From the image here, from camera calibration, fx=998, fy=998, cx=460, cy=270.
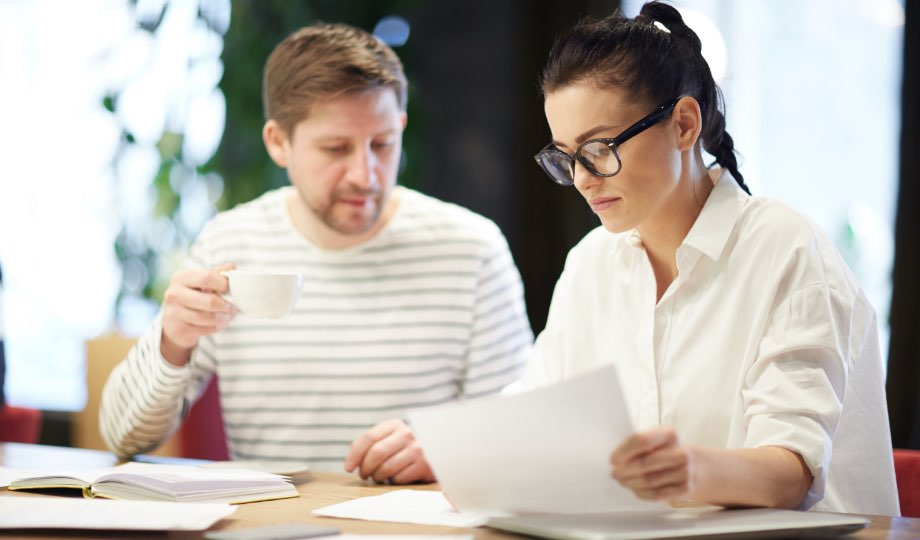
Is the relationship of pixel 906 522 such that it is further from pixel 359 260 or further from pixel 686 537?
pixel 359 260

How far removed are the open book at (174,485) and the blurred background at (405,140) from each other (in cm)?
151

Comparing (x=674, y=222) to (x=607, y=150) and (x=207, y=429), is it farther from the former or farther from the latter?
(x=207, y=429)

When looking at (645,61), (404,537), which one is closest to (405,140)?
(645,61)

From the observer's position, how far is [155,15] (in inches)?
152

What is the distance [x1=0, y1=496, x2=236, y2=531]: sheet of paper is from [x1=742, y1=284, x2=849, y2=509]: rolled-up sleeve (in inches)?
27.2

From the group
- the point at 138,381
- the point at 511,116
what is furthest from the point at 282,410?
the point at 511,116

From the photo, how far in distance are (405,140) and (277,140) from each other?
5.31 feet

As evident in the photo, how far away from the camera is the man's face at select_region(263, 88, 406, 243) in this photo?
2.01 meters

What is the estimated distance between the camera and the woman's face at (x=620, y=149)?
140 cm

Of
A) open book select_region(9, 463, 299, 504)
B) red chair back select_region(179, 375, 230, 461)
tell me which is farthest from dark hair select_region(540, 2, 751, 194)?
red chair back select_region(179, 375, 230, 461)

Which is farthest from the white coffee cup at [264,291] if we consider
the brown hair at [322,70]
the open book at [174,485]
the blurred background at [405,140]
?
the blurred background at [405,140]

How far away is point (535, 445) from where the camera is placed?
1030 millimetres

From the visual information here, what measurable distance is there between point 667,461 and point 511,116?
312 cm

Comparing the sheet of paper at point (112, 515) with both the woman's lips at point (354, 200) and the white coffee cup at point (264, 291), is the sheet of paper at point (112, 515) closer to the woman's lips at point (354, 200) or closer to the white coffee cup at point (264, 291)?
the white coffee cup at point (264, 291)
